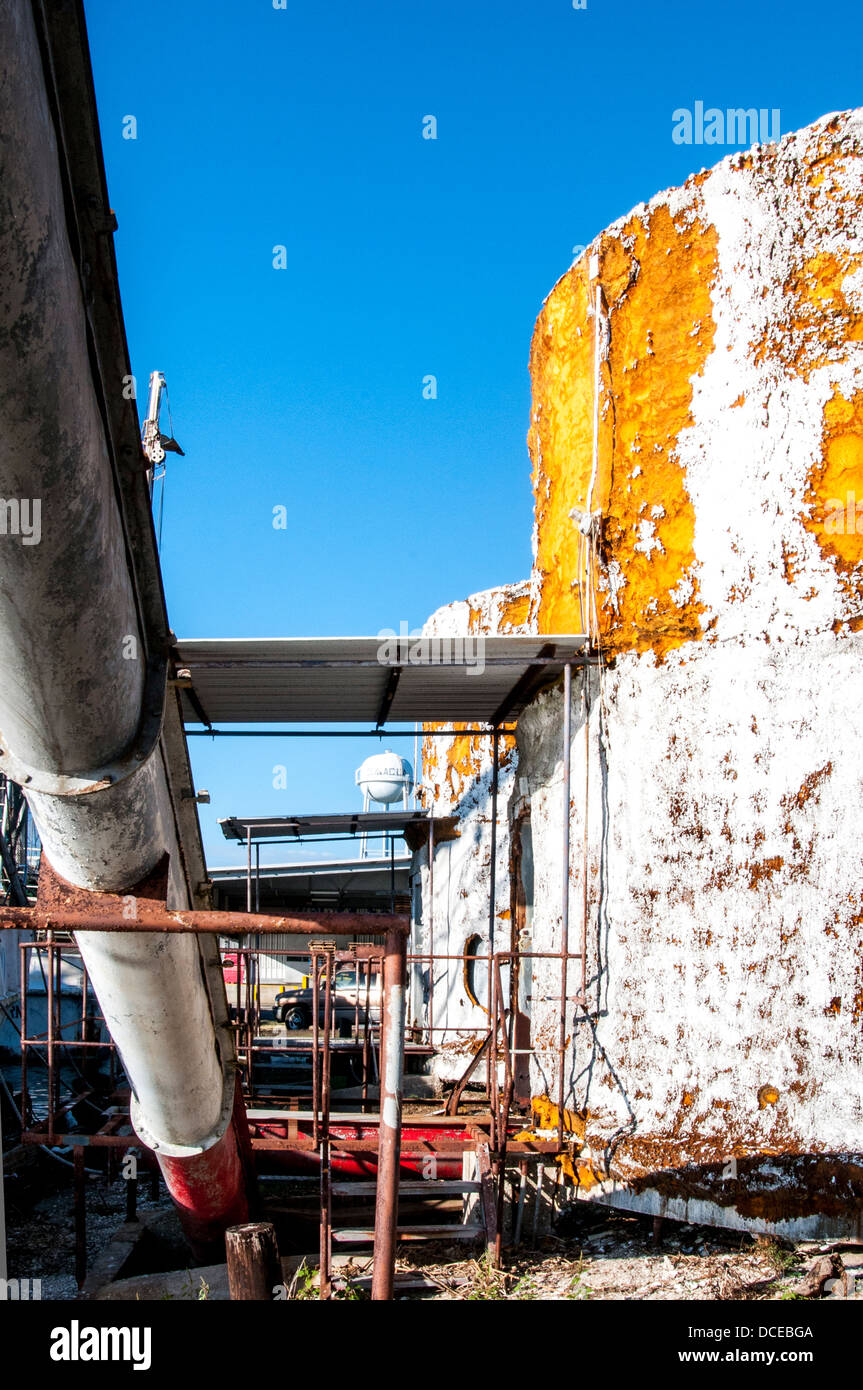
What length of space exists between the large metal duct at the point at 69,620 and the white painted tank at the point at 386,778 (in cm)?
1862

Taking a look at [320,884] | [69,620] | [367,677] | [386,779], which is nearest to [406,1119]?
[367,677]

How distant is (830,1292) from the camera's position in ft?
20.6

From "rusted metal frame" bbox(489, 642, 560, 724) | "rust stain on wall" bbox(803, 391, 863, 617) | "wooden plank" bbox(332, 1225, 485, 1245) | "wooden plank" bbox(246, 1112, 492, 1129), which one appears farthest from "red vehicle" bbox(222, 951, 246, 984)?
"rust stain on wall" bbox(803, 391, 863, 617)

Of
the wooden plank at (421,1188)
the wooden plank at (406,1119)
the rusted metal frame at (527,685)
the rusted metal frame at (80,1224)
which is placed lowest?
the rusted metal frame at (80,1224)

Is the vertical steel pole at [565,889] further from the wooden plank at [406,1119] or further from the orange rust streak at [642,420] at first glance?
the wooden plank at [406,1119]

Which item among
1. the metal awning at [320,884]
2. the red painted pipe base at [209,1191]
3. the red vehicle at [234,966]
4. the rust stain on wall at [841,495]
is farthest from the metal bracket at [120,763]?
the metal awning at [320,884]

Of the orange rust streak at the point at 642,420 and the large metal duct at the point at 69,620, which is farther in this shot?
the orange rust streak at the point at 642,420

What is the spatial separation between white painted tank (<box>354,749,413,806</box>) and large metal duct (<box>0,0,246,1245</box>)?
61.1 ft

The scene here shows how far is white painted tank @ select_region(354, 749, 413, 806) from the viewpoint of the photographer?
25.1 metres

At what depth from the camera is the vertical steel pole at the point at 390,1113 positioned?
4195 mm

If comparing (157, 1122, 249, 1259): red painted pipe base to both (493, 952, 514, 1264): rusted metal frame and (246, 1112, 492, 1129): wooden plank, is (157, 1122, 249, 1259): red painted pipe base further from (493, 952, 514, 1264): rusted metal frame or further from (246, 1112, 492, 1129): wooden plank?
(493, 952, 514, 1264): rusted metal frame
